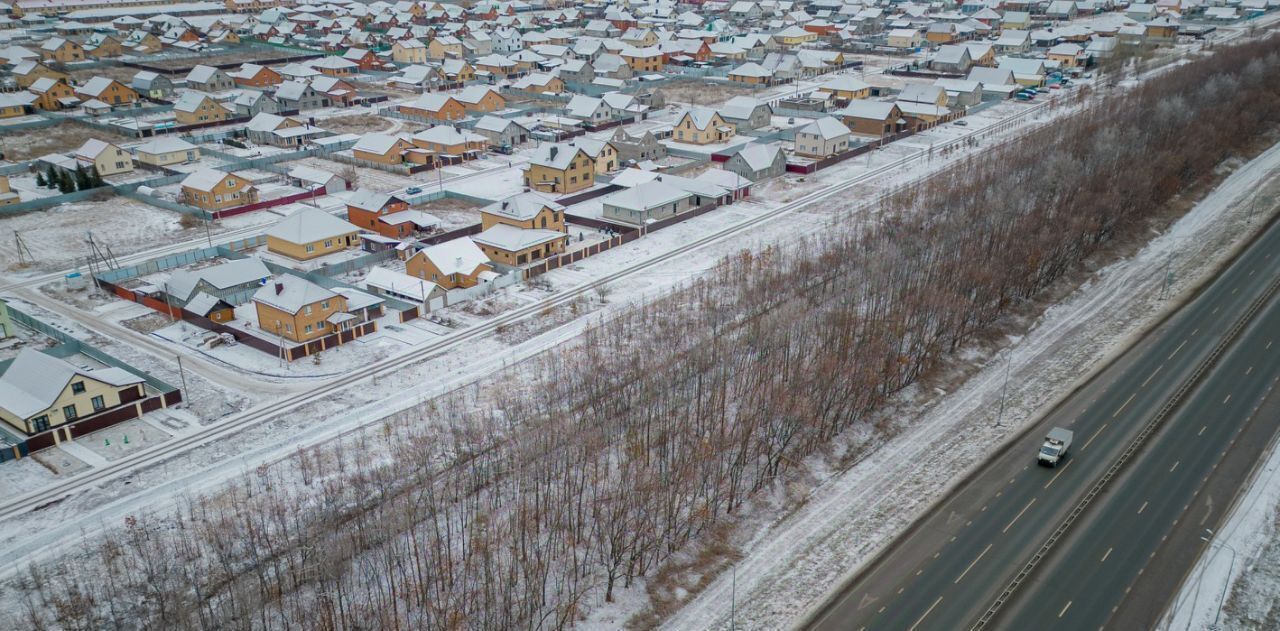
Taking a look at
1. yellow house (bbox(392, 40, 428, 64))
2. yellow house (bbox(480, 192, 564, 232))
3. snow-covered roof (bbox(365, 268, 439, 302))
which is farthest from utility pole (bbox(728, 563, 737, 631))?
yellow house (bbox(392, 40, 428, 64))

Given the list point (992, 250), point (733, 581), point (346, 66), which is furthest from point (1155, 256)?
point (346, 66)

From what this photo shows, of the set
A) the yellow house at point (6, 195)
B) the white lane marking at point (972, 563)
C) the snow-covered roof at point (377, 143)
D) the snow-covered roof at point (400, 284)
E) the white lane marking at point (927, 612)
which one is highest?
the snow-covered roof at point (377, 143)

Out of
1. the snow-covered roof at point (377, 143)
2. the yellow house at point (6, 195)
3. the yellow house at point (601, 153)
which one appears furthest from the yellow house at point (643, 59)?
the yellow house at point (6, 195)

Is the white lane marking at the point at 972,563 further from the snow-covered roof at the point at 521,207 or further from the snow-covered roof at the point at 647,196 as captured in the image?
the snow-covered roof at the point at 647,196

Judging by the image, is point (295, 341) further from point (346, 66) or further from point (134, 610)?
point (346, 66)

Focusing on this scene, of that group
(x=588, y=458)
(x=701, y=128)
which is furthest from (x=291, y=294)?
(x=701, y=128)

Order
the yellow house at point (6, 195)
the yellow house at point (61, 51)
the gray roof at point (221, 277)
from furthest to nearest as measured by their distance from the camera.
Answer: the yellow house at point (61, 51) < the yellow house at point (6, 195) < the gray roof at point (221, 277)

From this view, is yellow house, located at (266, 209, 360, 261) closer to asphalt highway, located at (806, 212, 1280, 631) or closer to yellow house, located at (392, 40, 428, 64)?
asphalt highway, located at (806, 212, 1280, 631)
